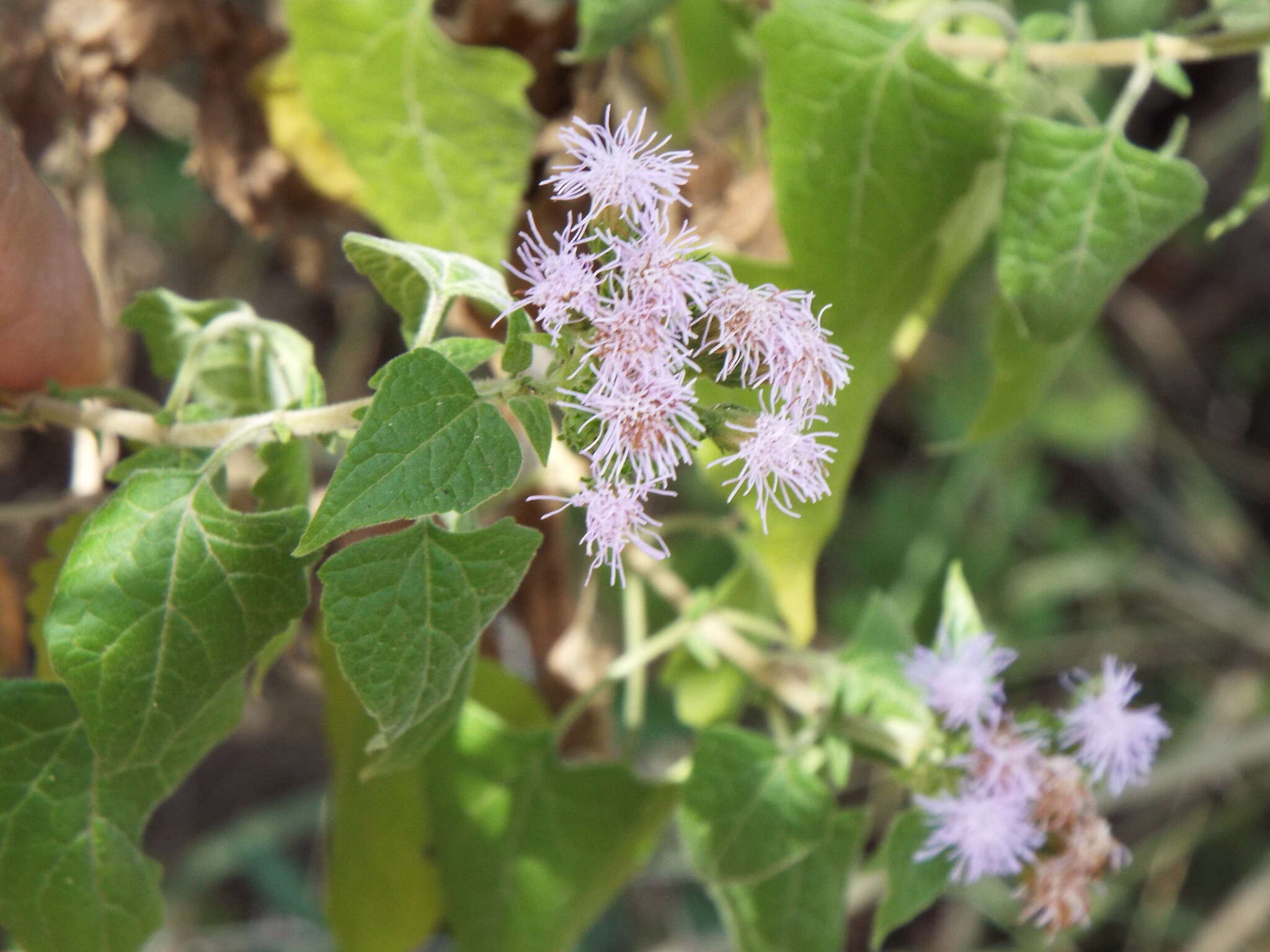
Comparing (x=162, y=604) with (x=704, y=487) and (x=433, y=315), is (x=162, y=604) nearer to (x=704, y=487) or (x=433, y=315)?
(x=433, y=315)

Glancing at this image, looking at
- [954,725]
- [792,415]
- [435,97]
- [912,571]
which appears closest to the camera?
[792,415]

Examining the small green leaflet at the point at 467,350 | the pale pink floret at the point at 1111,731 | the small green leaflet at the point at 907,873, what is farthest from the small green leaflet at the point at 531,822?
the small green leaflet at the point at 467,350

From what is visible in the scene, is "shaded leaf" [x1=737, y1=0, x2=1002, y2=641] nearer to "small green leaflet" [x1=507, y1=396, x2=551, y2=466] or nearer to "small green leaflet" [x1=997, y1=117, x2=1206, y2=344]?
"small green leaflet" [x1=997, y1=117, x2=1206, y2=344]

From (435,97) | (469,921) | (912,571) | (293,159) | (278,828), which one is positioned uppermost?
(435,97)

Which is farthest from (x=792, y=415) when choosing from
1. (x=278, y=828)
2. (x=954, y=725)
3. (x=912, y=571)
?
(x=278, y=828)

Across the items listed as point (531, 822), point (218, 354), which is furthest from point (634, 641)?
point (218, 354)

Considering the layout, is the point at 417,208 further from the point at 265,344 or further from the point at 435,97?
the point at 265,344

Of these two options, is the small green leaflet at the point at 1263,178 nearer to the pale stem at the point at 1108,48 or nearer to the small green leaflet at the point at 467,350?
the pale stem at the point at 1108,48
